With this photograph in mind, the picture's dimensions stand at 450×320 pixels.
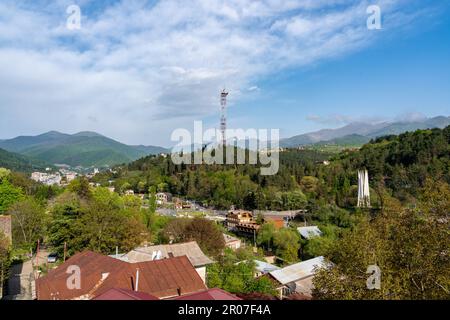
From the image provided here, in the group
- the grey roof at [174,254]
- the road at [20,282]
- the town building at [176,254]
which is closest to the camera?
the road at [20,282]

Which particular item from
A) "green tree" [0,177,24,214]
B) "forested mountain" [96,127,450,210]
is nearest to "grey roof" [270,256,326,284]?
"green tree" [0,177,24,214]

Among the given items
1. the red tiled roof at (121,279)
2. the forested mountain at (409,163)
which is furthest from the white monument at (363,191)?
the red tiled roof at (121,279)

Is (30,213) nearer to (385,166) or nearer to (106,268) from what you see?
(106,268)

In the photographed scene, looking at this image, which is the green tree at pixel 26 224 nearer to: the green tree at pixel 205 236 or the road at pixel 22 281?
the road at pixel 22 281

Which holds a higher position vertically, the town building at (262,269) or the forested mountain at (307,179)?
the forested mountain at (307,179)

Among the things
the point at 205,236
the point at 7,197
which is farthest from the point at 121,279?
the point at 7,197

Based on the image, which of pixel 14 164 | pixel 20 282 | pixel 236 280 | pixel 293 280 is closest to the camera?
pixel 236 280

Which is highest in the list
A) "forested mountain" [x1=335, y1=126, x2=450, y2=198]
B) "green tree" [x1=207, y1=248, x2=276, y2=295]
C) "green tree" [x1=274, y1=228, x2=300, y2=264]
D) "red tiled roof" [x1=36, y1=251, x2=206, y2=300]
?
"forested mountain" [x1=335, y1=126, x2=450, y2=198]

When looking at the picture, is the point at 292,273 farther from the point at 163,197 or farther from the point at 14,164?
the point at 14,164

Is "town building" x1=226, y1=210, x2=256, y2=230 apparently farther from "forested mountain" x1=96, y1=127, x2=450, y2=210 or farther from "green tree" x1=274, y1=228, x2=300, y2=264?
"green tree" x1=274, y1=228, x2=300, y2=264

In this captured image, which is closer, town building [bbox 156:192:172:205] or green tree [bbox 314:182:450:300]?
green tree [bbox 314:182:450:300]
